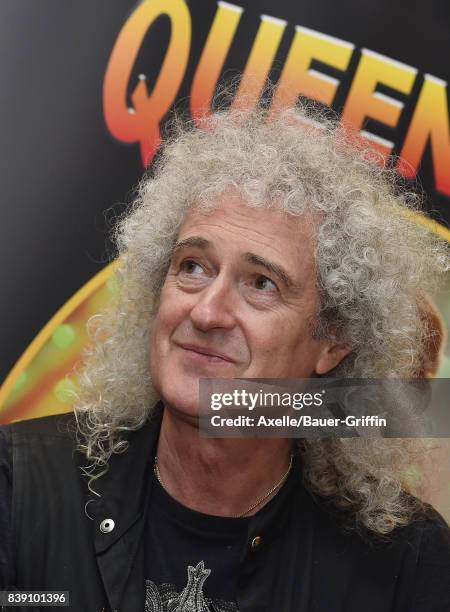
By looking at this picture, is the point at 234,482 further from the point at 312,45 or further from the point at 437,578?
the point at 312,45

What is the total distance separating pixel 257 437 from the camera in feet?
6.44

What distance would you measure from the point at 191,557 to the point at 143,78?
4.63 feet

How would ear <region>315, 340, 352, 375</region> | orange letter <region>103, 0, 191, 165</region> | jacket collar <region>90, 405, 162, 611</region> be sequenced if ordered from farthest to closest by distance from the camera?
orange letter <region>103, 0, 191, 165</region>
ear <region>315, 340, 352, 375</region>
jacket collar <region>90, 405, 162, 611</region>

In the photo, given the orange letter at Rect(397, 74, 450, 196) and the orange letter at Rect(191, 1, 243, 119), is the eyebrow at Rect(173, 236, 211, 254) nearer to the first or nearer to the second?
the orange letter at Rect(191, 1, 243, 119)

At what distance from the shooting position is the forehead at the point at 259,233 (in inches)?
74.4

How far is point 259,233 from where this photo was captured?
1.90 metres

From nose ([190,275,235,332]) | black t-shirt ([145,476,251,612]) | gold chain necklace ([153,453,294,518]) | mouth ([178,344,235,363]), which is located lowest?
black t-shirt ([145,476,251,612])

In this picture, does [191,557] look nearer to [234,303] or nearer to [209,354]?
[209,354]

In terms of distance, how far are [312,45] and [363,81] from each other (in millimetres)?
192

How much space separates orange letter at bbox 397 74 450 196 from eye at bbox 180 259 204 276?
2.69ft

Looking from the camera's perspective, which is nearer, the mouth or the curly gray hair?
the mouth

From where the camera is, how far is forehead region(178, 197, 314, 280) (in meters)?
1.89

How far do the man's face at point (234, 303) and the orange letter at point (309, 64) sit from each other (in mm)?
635

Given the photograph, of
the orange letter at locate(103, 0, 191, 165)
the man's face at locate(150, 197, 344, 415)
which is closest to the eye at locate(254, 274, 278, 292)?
the man's face at locate(150, 197, 344, 415)
